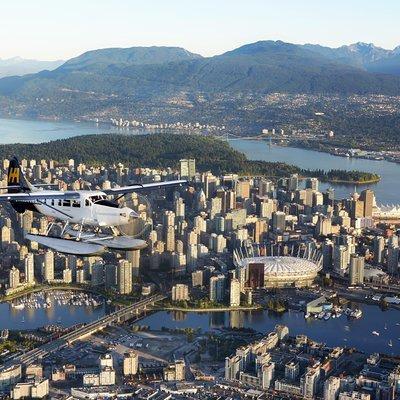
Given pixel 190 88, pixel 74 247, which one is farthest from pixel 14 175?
pixel 190 88

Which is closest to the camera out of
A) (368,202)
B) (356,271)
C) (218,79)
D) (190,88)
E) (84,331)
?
(84,331)

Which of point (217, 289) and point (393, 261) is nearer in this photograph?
point (217, 289)

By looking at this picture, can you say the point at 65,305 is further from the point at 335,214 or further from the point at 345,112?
the point at 345,112

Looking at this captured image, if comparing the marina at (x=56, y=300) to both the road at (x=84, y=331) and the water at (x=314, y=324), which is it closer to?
the road at (x=84, y=331)

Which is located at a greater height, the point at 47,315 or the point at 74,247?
the point at 74,247

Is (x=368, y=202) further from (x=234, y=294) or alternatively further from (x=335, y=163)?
(x=335, y=163)

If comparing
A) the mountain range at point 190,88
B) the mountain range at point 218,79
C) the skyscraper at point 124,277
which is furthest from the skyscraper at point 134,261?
the mountain range at point 218,79
